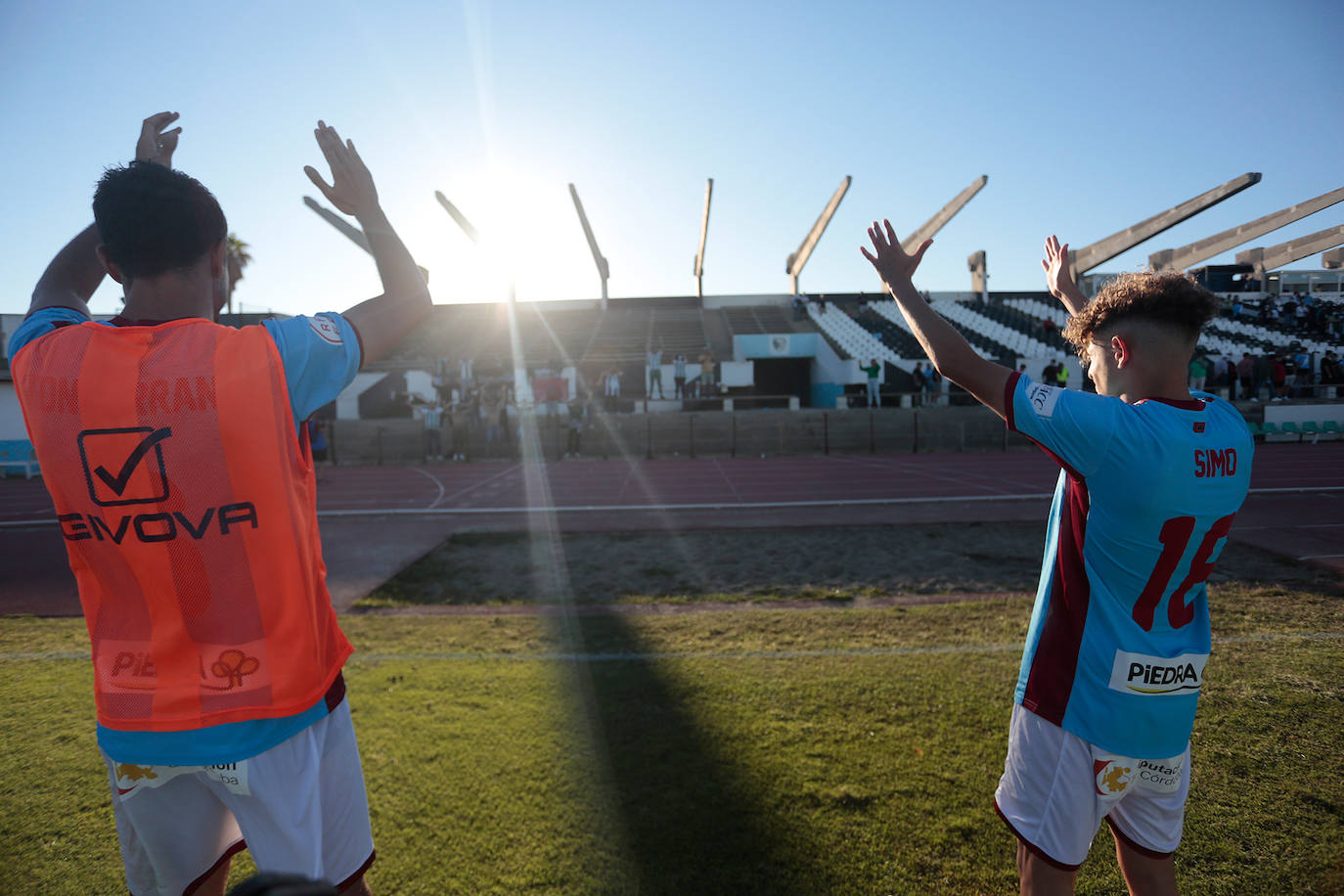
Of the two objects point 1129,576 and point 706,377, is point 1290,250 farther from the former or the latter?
point 1129,576

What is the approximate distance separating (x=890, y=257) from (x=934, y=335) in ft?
1.14

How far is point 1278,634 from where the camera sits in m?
4.74

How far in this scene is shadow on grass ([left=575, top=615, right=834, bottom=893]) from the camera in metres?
2.52

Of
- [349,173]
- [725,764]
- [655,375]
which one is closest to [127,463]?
[349,173]

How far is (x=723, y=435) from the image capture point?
21312 mm

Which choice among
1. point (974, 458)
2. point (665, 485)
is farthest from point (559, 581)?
point (974, 458)

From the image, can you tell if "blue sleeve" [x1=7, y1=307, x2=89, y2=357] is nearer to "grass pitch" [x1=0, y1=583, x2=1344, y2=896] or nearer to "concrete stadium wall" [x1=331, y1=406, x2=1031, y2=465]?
"grass pitch" [x1=0, y1=583, x2=1344, y2=896]

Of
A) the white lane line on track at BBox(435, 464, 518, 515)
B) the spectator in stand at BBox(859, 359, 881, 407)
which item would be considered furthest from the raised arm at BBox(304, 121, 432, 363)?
the spectator in stand at BBox(859, 359, 881, 407)

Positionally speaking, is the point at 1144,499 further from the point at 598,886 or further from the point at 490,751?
the point at 490,751

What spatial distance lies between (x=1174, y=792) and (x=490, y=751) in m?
2.87

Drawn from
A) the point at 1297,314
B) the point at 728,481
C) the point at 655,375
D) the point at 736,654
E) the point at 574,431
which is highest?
the point at 1297,314

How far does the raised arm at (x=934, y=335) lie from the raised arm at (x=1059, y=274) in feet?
2.39

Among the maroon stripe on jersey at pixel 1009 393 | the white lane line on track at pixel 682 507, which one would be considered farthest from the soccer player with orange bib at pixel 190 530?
the white lane line on track at pixel 682 507

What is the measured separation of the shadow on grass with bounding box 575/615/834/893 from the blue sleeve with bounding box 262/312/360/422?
2.13 metres
